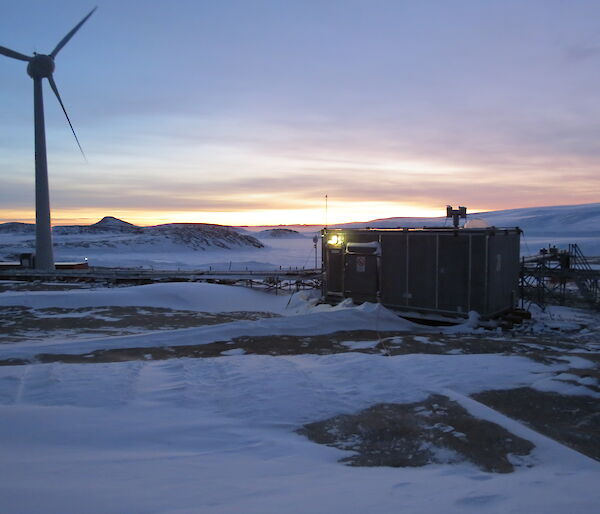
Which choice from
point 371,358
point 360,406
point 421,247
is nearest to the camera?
point 360,406

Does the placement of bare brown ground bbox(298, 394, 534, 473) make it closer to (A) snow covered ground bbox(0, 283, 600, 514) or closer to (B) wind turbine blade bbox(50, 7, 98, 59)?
(A) snow covered ground bbox(0, 283, 600, 514)

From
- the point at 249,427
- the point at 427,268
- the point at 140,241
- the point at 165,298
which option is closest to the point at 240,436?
the point at 249,427

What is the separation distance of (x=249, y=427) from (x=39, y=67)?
40.4m

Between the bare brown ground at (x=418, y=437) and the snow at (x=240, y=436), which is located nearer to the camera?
the snow at (x=240, y=436)

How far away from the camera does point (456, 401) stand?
324 inches

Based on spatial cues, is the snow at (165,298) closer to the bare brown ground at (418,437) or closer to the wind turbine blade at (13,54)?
the bare brown ground at (418,437)

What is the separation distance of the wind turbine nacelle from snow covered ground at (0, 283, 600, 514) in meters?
33.7

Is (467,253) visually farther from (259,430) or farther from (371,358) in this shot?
(259,430)

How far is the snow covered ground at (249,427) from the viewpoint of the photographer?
14.8ft

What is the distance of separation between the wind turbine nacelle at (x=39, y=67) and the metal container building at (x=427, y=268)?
99.1 ft

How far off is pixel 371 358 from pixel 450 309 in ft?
25.0

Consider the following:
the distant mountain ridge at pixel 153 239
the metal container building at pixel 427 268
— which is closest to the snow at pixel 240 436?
the metal container building at pixel 427 268

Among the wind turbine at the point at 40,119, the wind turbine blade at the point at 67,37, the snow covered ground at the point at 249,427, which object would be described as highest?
the wind turbine blade at the point at 67,37

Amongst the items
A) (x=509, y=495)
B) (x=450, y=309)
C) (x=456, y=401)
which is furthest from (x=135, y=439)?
(x=450, y=309)
